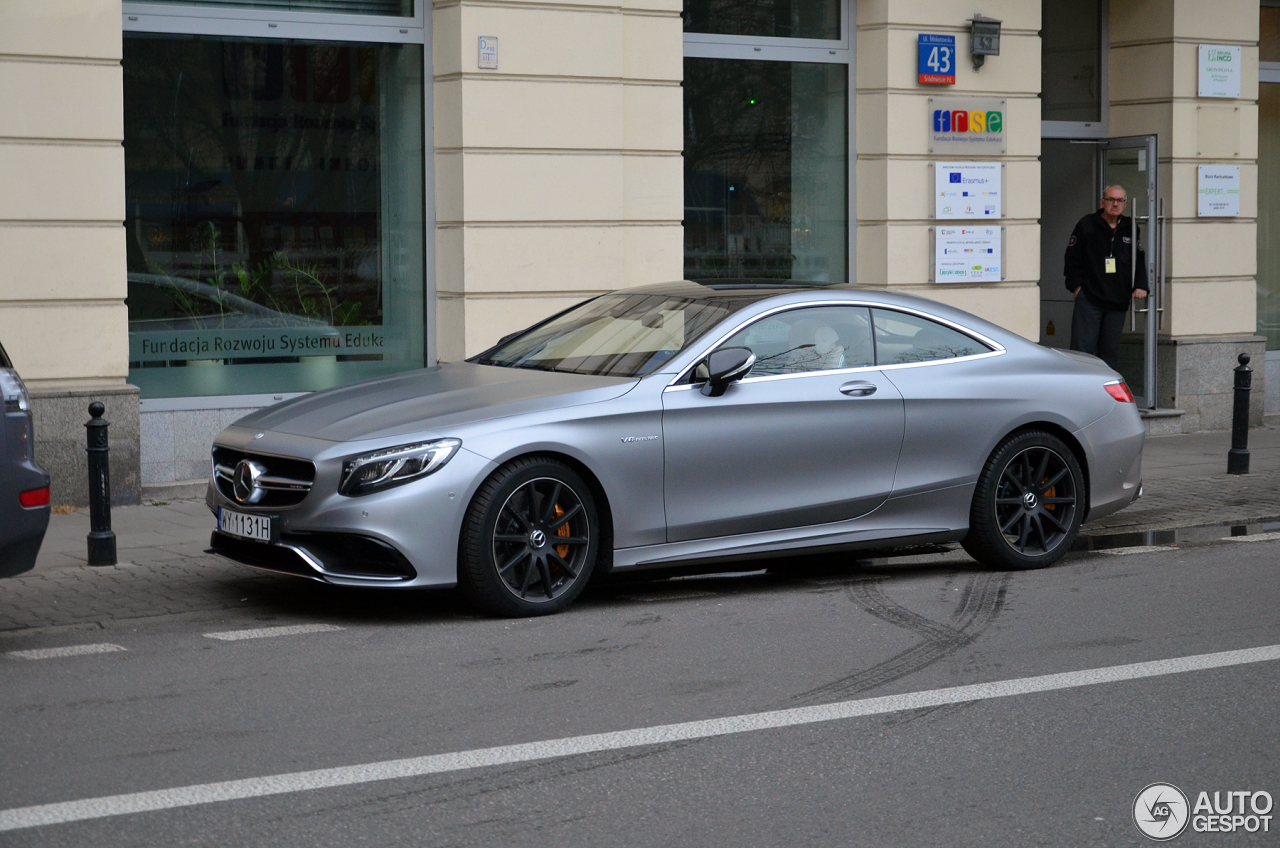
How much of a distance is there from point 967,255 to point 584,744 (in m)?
9.72

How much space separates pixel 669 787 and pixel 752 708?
0.93 m

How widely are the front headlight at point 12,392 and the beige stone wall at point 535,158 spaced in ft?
18.9

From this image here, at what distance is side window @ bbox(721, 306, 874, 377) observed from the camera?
7637 mm

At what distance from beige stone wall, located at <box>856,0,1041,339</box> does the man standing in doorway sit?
49 centimetres

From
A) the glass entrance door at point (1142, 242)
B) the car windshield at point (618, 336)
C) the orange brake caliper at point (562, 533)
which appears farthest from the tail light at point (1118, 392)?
the glass entrance door at point (1142, 242)

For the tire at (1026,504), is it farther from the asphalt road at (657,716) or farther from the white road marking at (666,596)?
the white road marking at (666,596)

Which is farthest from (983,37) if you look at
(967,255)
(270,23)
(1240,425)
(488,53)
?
(270,23)

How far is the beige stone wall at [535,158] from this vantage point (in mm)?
11805

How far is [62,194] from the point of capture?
10414 mm

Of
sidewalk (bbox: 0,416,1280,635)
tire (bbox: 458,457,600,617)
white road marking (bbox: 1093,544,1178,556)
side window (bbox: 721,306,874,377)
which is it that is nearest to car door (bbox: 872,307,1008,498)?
side window (bbox: 721,306,874,377)

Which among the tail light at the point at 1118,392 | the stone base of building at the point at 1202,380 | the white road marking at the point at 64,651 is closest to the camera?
the white road marking at the point at 64,651

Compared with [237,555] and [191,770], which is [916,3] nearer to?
[237,555]

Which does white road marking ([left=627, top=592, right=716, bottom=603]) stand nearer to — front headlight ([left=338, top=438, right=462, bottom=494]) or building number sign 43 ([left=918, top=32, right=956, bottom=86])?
front headlight ([left=338, top=438, right=462, bottom=494])

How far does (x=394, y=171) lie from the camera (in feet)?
40.1
